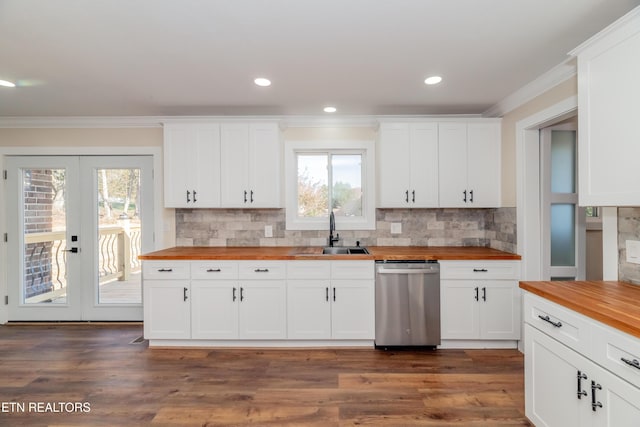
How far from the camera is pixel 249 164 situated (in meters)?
3.43

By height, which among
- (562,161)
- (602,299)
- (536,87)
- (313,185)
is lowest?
(602,299)

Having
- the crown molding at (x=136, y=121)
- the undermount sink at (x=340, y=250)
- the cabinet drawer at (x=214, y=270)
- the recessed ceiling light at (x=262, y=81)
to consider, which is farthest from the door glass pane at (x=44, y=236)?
the undermount sink at (x=340, y=250)

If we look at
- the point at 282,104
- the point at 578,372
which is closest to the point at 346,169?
the point at 282,104

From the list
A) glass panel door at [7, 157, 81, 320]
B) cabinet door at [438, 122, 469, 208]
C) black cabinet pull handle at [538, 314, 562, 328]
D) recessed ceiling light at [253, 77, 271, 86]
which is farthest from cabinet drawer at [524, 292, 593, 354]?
glass panel door at [7, 157, 81, 320]

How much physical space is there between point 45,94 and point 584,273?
5.43 metres

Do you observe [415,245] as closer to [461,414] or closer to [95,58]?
[461,414]

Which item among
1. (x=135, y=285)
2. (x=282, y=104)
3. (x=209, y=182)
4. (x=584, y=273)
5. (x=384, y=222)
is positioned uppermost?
(x=282, y=104)

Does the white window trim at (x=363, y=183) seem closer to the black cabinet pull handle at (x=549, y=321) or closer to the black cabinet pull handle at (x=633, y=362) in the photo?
the black cabinet pull handle at (x=549, y=321)

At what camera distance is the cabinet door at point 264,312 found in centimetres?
308

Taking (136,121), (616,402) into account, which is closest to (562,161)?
(616,402)

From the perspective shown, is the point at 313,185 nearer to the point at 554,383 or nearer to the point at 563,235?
the point at 563,235

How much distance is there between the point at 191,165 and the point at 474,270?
314 centimetres

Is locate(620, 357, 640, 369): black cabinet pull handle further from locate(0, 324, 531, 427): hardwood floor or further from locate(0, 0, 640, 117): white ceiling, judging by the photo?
locate(0, 0, 640, 117): white ceiling

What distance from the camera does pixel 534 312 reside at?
72.7 inches
